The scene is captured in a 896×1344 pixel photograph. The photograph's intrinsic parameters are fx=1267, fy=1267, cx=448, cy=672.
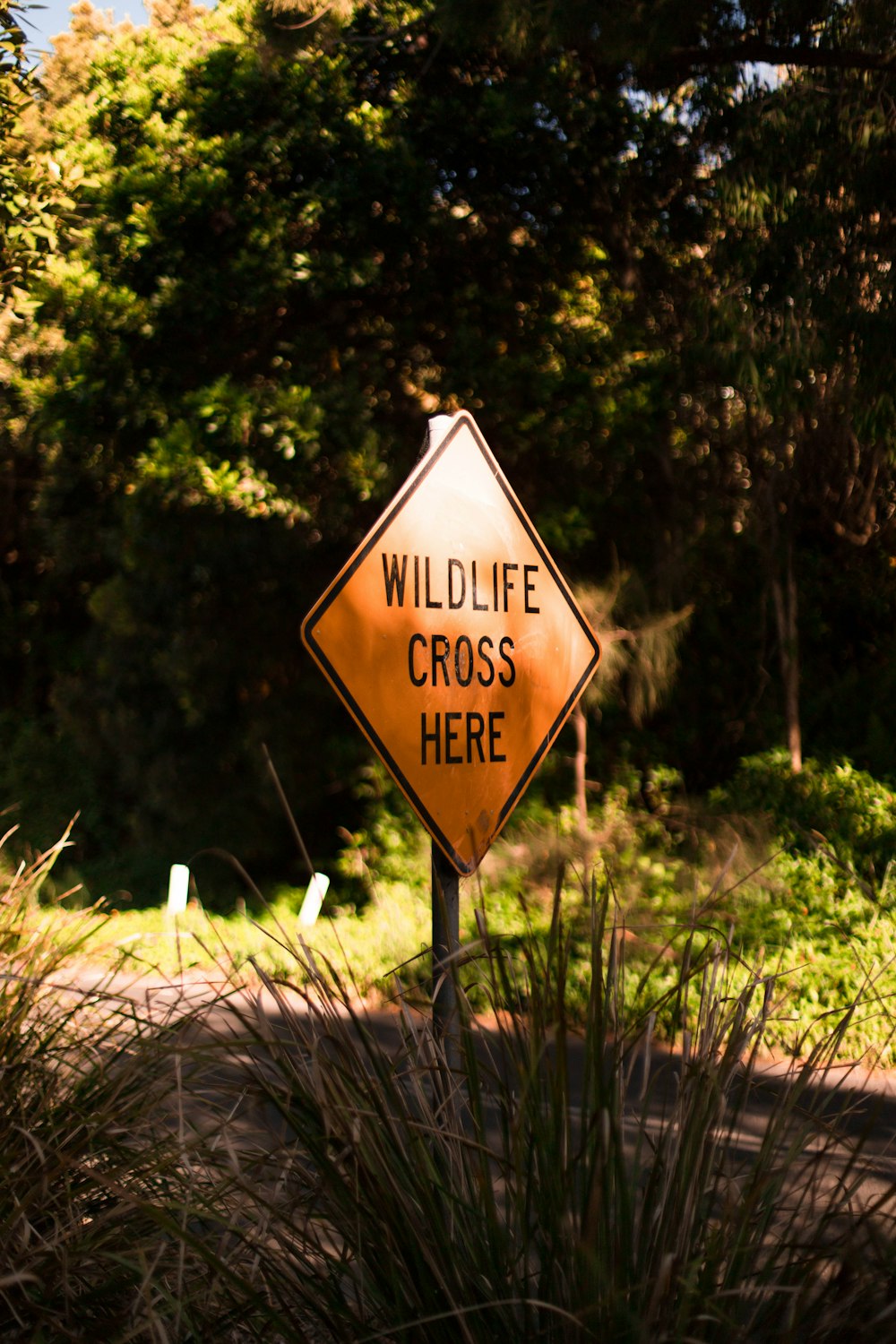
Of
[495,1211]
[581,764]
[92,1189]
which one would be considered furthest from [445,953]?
[581,764]

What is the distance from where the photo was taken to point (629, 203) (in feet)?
37.4

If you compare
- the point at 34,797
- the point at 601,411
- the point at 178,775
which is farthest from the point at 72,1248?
the point at 34,797

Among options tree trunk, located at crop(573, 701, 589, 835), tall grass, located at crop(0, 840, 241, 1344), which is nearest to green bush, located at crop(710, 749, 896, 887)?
tree trunk, located at crop(573, 701, 589, 835)

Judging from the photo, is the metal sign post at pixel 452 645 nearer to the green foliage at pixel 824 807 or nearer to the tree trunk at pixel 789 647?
the green foliage at pixel 824 807

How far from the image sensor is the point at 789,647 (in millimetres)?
12156

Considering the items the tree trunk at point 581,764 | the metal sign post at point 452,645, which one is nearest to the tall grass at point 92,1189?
the metal sign post at point 452,645

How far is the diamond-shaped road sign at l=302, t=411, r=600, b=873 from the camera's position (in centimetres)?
316

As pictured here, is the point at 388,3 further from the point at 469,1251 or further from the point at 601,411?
the point at 469,1251

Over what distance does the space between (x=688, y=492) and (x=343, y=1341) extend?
1108 cm

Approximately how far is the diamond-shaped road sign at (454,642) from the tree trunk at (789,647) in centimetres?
855

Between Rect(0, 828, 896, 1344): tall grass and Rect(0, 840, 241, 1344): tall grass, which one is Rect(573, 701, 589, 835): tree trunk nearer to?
Rect(0, 840, 241, 1344): tall grass

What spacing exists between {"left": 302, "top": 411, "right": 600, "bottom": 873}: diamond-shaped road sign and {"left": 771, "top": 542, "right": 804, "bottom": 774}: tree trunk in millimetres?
8550

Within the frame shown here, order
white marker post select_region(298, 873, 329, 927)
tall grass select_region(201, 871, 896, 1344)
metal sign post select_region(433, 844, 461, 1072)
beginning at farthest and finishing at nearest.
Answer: white marker post select_region(298, 873, 329, 927) → metal sign post select_region(433, 844, 461, 1072) → tall grass select_region(201, 871, 896, 1344)

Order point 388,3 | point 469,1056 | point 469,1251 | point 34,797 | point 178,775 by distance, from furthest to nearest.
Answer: point 34,797 → point 178,775 → point 388,3 → point 469,1056 → point 469,1251
